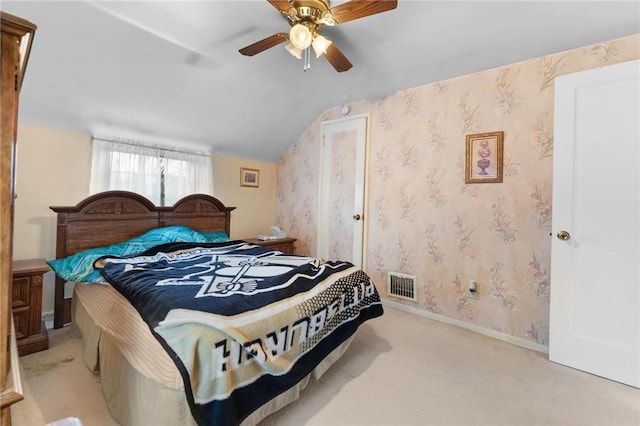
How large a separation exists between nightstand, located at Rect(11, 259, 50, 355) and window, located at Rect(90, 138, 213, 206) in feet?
3.07

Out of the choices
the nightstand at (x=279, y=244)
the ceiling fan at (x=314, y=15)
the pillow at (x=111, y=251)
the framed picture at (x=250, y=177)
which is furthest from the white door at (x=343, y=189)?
the ceiling fan at (x=314, y=15)

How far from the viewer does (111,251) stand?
8.32 feet

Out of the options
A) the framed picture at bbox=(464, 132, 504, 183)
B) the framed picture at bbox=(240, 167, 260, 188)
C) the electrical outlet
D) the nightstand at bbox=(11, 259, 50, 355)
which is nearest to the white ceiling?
the framed picture at bbox=(464, 132, 504, 183)

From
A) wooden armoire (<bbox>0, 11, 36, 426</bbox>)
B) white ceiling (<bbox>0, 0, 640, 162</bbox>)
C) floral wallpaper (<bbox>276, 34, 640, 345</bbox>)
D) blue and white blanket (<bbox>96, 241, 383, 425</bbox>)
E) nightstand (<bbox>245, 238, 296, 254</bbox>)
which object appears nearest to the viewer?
wooden armoire (<bbox>0, 11, 36, 426</bbox>)

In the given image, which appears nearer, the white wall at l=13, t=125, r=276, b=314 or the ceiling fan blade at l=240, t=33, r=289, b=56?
the ceiling fan blade at l=240, t=33, r=289, b=56

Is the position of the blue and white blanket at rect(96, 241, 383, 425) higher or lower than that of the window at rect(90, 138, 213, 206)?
lower

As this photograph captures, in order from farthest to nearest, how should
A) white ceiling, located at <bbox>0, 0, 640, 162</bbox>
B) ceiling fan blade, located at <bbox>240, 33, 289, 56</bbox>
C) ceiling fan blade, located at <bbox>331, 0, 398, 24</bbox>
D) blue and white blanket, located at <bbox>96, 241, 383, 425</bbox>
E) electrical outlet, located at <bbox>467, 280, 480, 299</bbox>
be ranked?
electrical outlet, located at <bbox>467, 280, 480, 299</bbox> < white ceiling, located at <bbox>0, 0, 640, 162</bbox> < ceiling fan blade, located at <bbox>240, 33, 289, 56</bbox> < ceiling fan blade, located at <bbox>331, 0, 398, 24</bbox> < blue and white blanket, located at <bbox>96, 241, 383, 425</bbox>

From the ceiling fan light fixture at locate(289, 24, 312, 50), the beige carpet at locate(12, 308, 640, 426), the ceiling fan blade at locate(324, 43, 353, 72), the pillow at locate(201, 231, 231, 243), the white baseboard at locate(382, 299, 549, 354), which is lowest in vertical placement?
the beige carpet at locate(12, 308, 640, 426)

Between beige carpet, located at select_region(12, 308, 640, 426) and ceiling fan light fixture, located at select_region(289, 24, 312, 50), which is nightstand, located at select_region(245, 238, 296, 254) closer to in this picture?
beige carpet, located at select_region(12, 308, 640, 426)

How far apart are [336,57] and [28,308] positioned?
9.51ft

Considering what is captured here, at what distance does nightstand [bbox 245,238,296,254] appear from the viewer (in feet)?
12.1

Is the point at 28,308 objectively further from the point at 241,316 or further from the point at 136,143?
the point at 241,316

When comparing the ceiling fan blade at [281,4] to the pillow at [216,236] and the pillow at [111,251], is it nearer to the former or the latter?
the pillow at [111,251]

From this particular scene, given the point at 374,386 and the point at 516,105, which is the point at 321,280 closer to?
the point at 374,386
